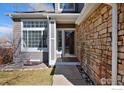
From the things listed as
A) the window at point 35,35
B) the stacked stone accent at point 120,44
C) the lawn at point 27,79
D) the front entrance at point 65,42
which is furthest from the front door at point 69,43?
the stacked stone accent at point 120,44

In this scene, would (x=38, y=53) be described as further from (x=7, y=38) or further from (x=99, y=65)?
(x=99, y=65)

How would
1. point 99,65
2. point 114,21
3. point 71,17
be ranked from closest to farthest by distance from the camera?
1. point 114,21
2. point 99,65
3. point 71,17

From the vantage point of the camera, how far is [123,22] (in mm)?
3527

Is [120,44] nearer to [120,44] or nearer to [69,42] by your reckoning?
[120,44]

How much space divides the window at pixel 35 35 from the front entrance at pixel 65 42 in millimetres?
1072

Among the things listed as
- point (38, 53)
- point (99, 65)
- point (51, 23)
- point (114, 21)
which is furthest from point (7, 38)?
point (114, 21)

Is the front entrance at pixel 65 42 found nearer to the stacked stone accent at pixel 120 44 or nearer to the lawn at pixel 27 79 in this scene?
the lawn at pixel 27 79

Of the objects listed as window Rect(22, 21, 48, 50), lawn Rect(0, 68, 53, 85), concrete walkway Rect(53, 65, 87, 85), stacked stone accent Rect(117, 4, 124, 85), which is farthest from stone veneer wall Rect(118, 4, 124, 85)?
window Rect(22, 21, 48, 50)

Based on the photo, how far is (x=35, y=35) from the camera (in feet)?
46.0

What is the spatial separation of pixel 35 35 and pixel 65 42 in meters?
2.32

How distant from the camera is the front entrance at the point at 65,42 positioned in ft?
46.8

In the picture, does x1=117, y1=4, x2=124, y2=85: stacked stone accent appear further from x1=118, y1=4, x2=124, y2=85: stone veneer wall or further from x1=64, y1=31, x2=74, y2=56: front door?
x1=64, y1=31, x2=74, y2=56: front door
